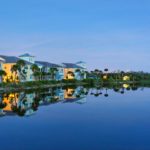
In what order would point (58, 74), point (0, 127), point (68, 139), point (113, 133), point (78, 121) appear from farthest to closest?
1. point (58, 74)
2. point (78, 121)
3. point (0, 127)
4. point (113, 133)
5. point (68, 139)

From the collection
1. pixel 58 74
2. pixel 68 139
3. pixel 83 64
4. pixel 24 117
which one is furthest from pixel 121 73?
pixel 68 139

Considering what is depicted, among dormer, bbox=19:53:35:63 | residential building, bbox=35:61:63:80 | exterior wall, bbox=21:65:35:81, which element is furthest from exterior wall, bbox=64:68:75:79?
exterior wall, bbox=21:65:35:81

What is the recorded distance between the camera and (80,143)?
12250 mm

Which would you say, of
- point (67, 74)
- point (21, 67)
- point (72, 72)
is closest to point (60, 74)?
point (67, 74)

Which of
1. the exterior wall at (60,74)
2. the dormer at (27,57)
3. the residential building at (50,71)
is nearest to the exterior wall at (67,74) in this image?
the exterior wall at (60,74)

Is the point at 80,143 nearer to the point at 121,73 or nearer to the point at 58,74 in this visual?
the point at 58,74

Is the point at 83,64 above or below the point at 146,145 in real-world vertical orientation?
above

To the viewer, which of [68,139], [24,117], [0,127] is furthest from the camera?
[24,117]

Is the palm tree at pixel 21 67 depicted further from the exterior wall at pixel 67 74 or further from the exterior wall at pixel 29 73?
the exterior wall at pixel 67 74

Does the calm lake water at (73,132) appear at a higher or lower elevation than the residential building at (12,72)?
lower

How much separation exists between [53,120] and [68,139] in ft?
17.7

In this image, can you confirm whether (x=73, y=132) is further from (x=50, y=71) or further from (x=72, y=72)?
(x=72, y=72)

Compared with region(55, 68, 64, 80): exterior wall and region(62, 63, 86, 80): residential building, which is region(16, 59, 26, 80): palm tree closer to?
region(55, 68, 64, 80): exterior wall

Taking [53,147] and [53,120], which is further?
[53,120]
